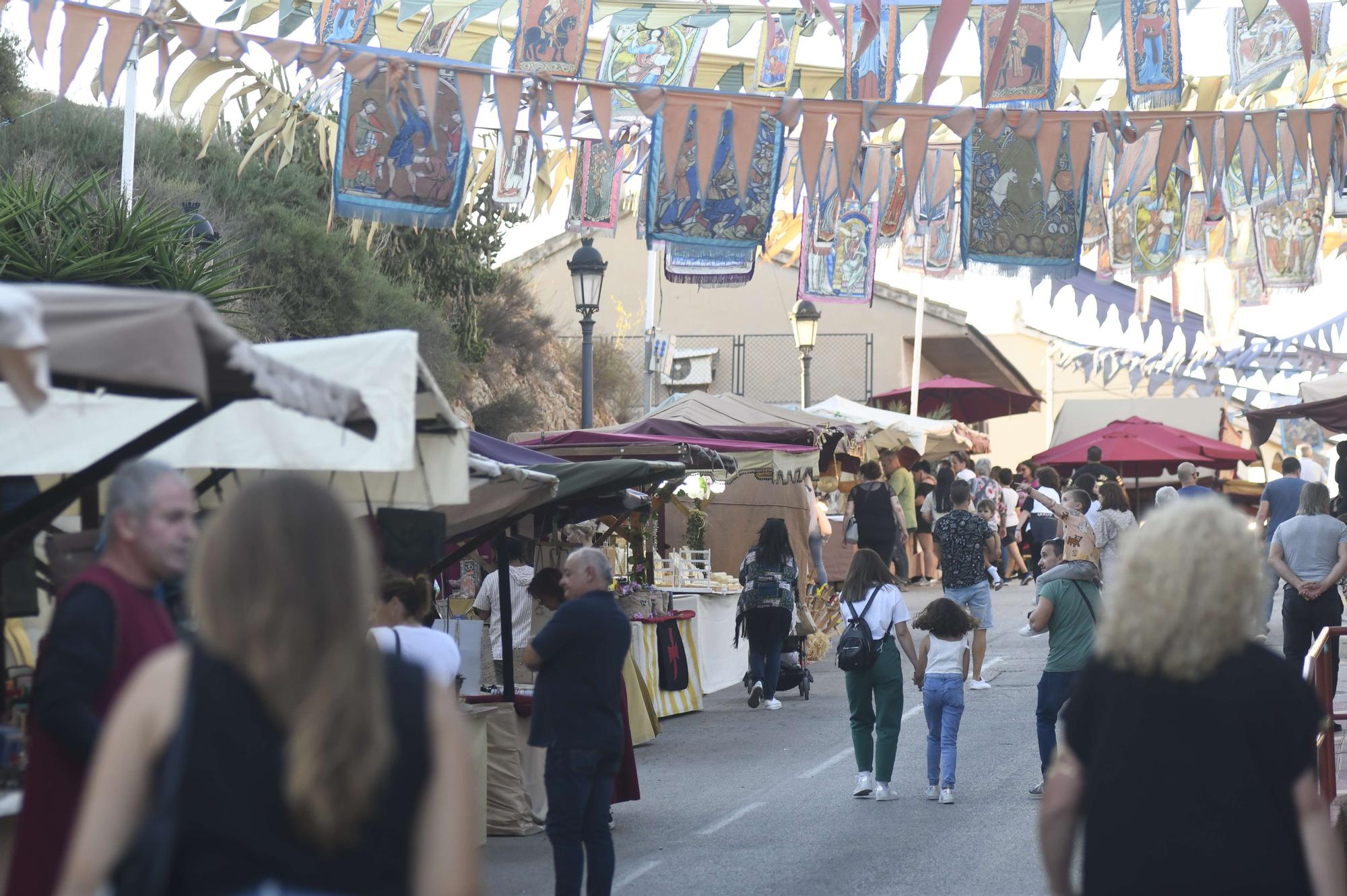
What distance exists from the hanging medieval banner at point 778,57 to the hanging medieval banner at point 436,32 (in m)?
2.61

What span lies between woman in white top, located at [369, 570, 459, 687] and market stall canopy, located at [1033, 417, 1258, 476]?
21824 mm

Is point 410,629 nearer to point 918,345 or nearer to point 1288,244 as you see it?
point 1288,244

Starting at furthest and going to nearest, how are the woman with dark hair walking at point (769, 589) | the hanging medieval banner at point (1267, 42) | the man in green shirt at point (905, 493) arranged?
the man in green shirt at point (905, 493)
the woman with dark hair walking at point (769, 589)
the hanging medieval banner at point (1267, 42)

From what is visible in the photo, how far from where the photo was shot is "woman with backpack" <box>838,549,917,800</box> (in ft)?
31.4

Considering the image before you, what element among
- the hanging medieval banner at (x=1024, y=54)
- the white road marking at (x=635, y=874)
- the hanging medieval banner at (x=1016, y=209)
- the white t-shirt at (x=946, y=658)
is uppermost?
the hanging medieval banner at (x=1024, y=54)

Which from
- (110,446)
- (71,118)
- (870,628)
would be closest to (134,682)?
(110,446)

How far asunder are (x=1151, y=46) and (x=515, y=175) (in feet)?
20.1

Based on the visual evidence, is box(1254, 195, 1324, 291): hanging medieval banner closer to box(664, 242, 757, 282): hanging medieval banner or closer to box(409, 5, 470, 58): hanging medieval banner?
box(664, 242, 757, 282): hanging medieval banner

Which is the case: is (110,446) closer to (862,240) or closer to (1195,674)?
(1195,674)

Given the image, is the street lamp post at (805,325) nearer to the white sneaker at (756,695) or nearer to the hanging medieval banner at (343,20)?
the white sneaker at (756,695)

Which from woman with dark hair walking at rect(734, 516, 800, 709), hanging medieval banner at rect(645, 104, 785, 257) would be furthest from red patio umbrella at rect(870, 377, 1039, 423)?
hanging medieval banner at rect(645, 104, 785, 257)

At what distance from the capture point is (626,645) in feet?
22.6

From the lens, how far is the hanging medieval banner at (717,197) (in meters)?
12.0

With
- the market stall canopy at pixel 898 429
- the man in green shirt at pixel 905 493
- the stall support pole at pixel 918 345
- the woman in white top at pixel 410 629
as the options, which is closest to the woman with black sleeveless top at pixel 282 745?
the woman in white top at pixel 410 629
